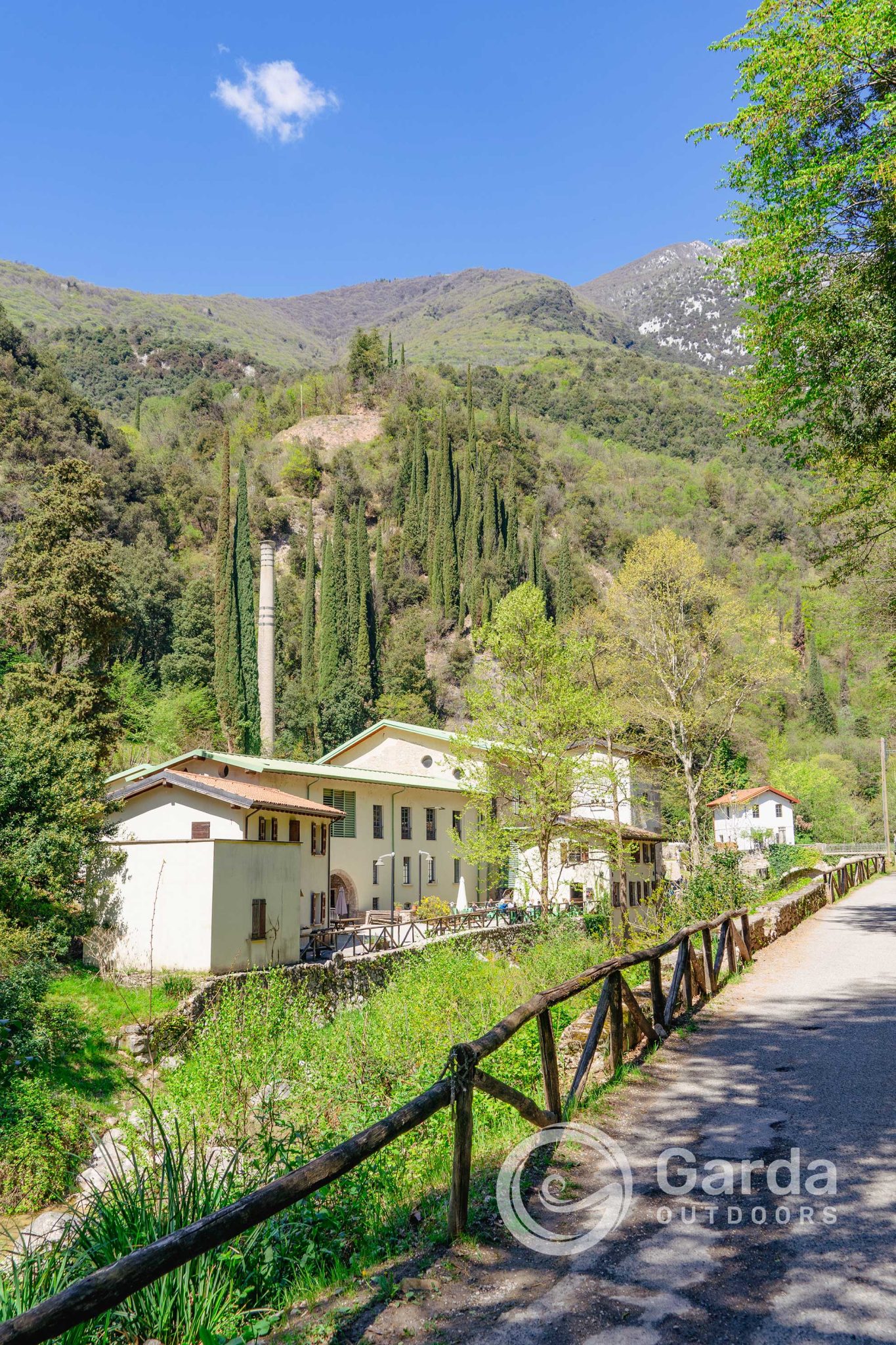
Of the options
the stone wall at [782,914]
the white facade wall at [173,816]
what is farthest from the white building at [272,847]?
the stone wall at [782,914]

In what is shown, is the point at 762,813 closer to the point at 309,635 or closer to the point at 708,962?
the point at 309,635

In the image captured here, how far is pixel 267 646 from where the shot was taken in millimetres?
61438

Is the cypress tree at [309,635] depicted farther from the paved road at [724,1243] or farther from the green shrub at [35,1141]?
the paved road at [724,1243]

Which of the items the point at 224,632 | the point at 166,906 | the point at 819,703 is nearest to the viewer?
the point at 166,906

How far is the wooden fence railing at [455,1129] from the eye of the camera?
282cm

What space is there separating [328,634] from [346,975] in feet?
149

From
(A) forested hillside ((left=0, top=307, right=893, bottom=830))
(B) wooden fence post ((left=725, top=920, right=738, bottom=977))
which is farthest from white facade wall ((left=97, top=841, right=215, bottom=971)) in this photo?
(B) wooden fence post ((left=725, top=920, right=738, bottom=977))

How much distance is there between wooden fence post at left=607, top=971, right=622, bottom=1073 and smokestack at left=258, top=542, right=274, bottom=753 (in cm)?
5005

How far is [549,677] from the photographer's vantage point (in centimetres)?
2538

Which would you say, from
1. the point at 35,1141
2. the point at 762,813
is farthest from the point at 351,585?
the point at 35,1141

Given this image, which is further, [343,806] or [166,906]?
[343,806]

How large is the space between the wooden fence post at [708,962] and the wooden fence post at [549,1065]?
5300 mm

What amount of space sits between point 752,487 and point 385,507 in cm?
4597

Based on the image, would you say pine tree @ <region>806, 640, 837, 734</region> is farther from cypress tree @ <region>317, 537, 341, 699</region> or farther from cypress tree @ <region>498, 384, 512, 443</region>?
cypress tree @ <region>317, 537, 341, 699</region>
